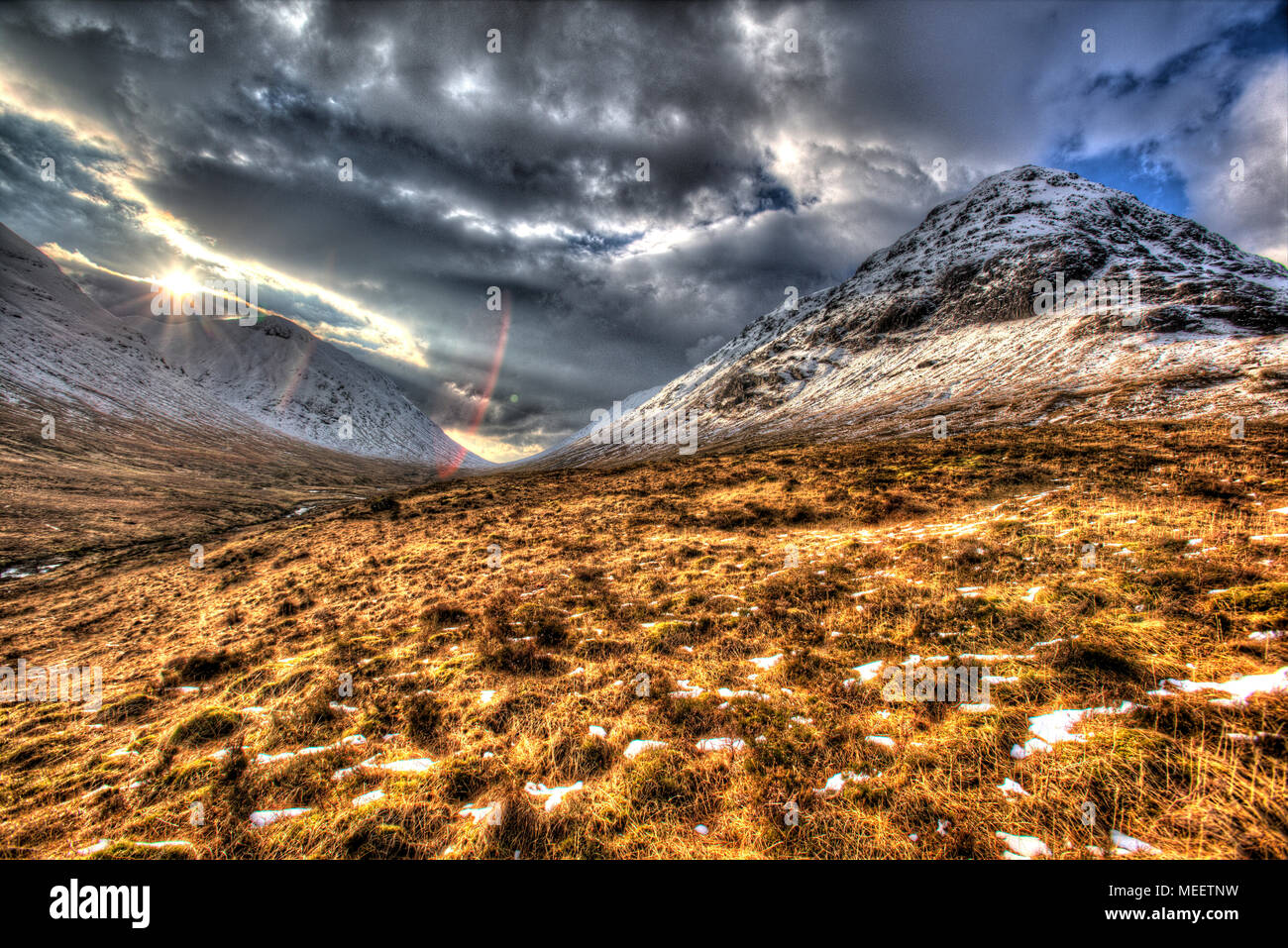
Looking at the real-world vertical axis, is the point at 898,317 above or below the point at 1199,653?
above

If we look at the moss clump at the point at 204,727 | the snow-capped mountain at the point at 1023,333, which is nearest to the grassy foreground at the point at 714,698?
the moss clump at the point at 204,727

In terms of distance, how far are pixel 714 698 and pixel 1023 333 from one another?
106 m

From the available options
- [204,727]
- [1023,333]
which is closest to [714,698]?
[204,727]

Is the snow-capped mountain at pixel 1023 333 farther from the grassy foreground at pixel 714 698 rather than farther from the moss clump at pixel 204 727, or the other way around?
the moss clump at pixel 204 727

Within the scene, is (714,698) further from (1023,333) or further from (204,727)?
(1023,333)

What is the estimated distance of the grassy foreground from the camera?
3.91 m

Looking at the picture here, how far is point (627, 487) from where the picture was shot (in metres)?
26.7

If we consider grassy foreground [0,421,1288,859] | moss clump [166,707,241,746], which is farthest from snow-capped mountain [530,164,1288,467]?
moss clump [166,707,241,746]
